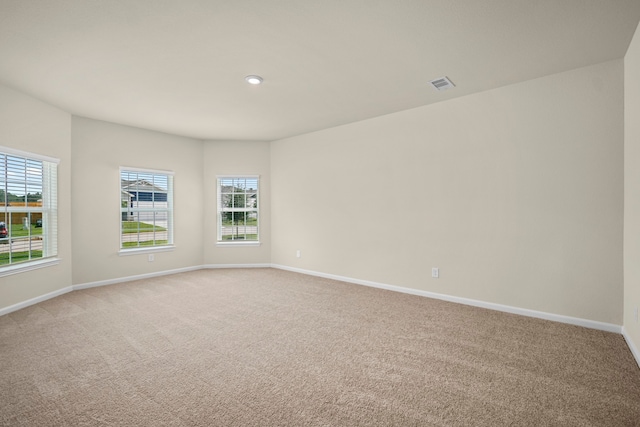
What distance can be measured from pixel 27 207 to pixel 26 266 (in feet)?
2.49

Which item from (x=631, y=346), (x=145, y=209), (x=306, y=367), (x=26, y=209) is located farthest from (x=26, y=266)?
(x=631, y=346)

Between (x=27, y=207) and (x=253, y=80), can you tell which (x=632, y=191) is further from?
(x=27, y=207)

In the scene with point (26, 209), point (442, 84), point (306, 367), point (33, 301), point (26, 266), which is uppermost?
point (442, 84)

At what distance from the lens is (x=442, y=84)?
3.58 metres

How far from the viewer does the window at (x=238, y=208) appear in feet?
21.3

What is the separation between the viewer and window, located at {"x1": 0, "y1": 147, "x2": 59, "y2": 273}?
372cm

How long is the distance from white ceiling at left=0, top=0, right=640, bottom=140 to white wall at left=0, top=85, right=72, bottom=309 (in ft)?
0.75

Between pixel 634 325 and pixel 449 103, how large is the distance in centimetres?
299

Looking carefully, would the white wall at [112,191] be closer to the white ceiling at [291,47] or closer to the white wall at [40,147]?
the white wall at [40,147]

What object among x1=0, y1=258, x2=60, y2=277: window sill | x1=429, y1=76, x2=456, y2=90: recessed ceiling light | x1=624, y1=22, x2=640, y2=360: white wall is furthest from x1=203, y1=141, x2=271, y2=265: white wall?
x1=624, y1=22, x2=640, y2=360: white wall

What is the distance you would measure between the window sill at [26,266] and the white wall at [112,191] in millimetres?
447

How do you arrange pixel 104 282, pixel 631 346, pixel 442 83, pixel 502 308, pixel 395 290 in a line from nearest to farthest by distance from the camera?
pixel 631 346
pixel 442 83
pixel 502 308
pixel 395 290
pixel 104 282

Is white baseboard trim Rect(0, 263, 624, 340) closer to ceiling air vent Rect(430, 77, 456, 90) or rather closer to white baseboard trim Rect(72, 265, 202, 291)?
white baseboard trim Rect(72, 265, 202, 291)

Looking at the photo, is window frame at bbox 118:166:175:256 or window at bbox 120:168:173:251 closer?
window frame at bbox 118:166:175:256
